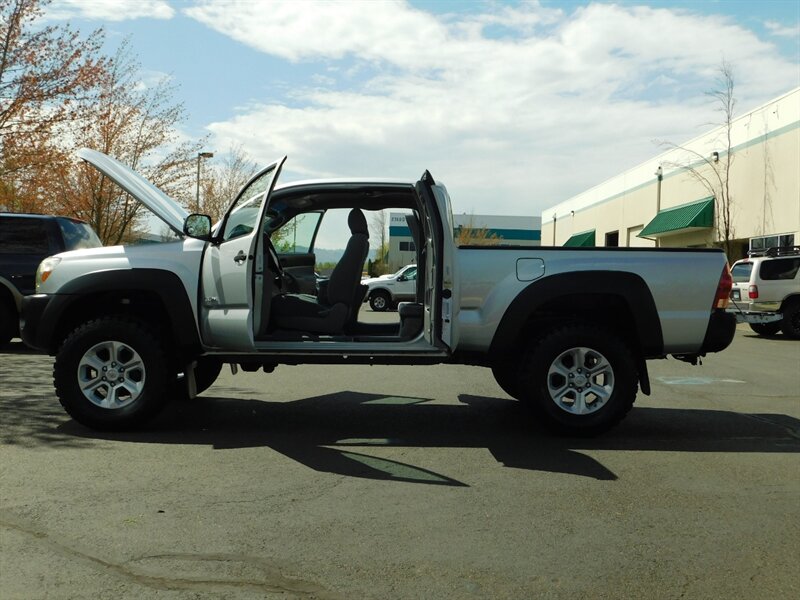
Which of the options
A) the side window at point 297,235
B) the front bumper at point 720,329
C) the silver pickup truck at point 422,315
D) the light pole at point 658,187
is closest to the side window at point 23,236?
the side window at point 297,235

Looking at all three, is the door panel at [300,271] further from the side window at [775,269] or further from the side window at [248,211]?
the side window at [775,269]

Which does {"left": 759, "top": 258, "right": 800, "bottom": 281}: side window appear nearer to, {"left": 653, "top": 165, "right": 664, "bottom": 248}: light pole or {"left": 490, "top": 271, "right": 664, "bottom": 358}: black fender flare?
{"left": 490, "top": 271, "right": 664, "bottom": 358}: black fender flare

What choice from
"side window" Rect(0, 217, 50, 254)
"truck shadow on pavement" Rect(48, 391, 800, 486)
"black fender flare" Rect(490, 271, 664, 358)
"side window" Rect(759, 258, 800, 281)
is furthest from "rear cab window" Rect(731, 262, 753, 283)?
"side window" Rect(0, 217, 50, 254)

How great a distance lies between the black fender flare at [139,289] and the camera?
658 centimetres

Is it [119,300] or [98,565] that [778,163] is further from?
[98,565]

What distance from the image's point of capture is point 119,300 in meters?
6.89

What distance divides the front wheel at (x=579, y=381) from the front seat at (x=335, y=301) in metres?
1.61

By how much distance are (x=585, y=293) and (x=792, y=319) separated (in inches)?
539

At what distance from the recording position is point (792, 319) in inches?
720

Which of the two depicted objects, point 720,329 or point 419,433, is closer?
point 720,329

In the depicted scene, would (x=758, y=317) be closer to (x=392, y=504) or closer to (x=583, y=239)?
(x=392, y=504)

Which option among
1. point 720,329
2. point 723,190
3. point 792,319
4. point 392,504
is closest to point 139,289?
point 392,504

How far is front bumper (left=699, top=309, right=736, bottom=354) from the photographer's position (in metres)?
6.70

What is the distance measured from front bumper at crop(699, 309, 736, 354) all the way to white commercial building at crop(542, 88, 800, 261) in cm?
2167
